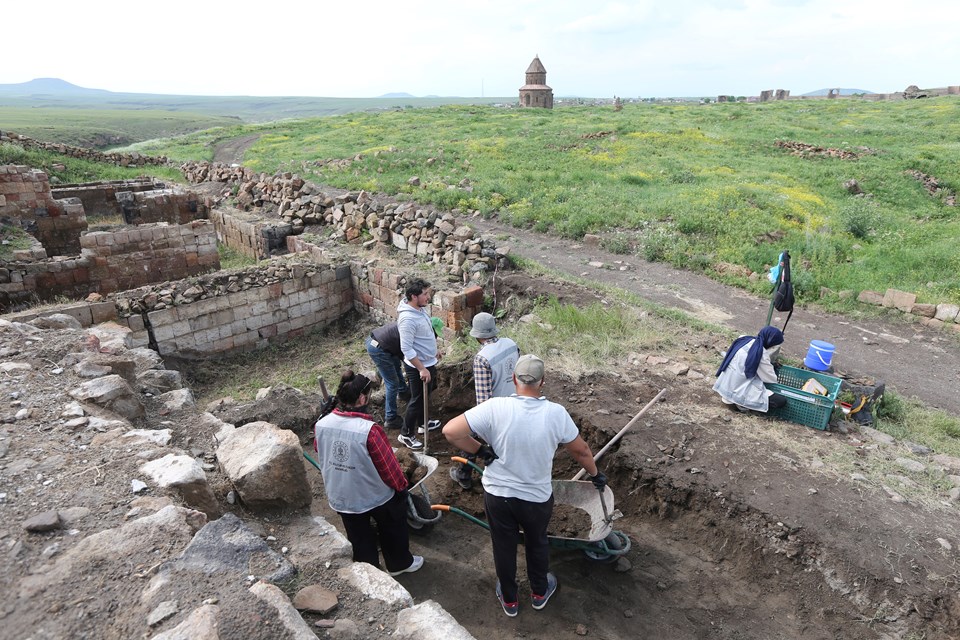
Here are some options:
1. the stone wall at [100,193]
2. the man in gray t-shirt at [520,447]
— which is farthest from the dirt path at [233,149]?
the man in gray t-shirt at [520,447]

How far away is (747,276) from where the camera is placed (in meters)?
10.4

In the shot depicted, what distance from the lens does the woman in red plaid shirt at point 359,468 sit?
360 centimetres

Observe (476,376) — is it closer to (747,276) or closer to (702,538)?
(702,538)

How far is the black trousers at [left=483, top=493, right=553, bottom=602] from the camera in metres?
3.56

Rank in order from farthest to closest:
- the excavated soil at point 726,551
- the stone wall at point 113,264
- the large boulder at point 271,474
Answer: the stone wall at point 113,264, the excavated soil at point 726,551, the large boulder at point 271,474

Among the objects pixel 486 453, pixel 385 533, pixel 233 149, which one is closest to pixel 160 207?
pixel 385 533

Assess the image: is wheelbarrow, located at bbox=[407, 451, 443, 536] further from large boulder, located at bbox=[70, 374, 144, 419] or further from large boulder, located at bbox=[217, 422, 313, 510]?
large boulder, located at bbox=[70, 374, 144, 419]

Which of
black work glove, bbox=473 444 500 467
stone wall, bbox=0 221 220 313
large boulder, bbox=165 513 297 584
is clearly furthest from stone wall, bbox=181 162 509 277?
large boulder, bbox=165 513 297 584

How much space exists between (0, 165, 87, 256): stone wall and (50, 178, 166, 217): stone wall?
1.98 meters

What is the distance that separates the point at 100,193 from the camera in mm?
15289

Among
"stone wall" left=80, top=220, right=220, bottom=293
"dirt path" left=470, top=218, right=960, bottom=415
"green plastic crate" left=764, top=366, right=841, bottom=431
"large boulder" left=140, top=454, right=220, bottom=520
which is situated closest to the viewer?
"large boulder" left=140, top=454, right=220, bottom=520

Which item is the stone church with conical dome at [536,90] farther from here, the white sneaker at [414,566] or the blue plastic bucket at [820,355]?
the white sneaker at [414,566]

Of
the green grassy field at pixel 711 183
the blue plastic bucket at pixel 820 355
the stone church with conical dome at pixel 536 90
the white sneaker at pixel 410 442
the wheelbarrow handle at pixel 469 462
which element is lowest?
the white sneaker at pixel 410 442

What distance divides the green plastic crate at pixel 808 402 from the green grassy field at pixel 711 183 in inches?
175
